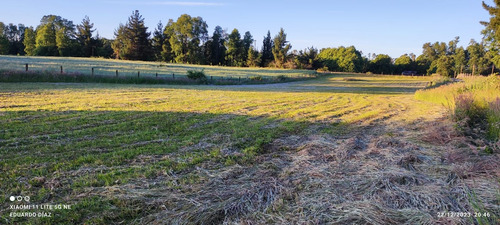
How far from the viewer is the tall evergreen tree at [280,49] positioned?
76.5 meters

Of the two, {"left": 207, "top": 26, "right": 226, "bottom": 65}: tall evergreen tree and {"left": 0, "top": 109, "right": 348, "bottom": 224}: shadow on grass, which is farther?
{"left": 207, "top": 26, "right": 226, "bottom": 65}: tall evergreen tree

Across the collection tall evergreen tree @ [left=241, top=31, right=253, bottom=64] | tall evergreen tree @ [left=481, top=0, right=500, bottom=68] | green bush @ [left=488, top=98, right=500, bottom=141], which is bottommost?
green bush @ [left=488, top=98, right=500, bottom=141]

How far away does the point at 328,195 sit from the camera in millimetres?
3078

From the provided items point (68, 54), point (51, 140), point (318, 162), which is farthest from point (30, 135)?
point (68, 54)

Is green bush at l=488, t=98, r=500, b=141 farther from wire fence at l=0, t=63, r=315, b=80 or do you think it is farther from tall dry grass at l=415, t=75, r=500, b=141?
wire fence at l=0, t=63, r=315, b=80

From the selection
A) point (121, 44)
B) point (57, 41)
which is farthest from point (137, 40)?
point (57, 41)

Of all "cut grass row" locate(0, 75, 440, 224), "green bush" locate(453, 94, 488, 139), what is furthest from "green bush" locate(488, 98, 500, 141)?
"cut grass row" locate(0, 75, 440, 224)

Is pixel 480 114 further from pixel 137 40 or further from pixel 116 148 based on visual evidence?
pixel 137 40

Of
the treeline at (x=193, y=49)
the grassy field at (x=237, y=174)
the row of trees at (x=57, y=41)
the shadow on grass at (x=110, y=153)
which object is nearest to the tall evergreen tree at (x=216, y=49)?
the treeline at (x=193, y=49)

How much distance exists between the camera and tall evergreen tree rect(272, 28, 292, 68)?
7650 centimetres

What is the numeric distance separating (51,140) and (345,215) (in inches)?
210

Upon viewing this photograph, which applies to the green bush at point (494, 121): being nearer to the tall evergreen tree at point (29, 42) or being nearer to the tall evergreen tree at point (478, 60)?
the tall evergreen tree at point (478, 60)

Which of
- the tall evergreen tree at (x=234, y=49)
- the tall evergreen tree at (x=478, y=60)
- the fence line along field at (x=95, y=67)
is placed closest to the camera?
the fence line along field at (x=95, y=67)

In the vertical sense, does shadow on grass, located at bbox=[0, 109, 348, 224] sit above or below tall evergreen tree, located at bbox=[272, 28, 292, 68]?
below
